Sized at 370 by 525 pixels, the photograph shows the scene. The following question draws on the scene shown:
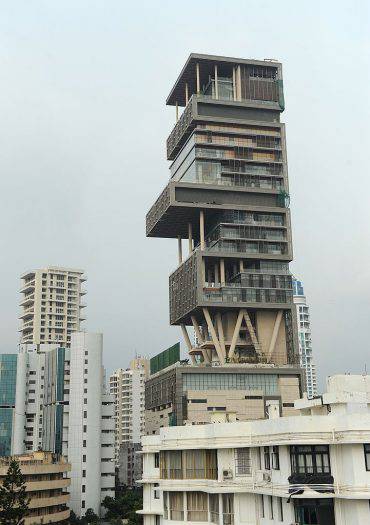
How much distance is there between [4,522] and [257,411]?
61.5m

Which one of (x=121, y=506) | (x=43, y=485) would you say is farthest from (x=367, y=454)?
(x=121, y=506)

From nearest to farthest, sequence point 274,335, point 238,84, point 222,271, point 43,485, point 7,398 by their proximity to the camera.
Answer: point 43,485, point 274,335, point 222,271, point 238,84, point 7,398

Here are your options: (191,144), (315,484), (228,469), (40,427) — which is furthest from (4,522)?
(191,144)

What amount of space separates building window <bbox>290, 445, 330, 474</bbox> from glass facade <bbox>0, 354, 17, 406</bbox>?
434ft

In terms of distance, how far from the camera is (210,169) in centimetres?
14550

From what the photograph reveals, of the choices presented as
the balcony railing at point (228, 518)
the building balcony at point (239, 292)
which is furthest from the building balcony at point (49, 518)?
the balcony railing at point (228, 518)

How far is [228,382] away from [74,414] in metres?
35.9

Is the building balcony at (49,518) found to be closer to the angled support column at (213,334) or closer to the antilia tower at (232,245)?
the antilia tower at (232,245)

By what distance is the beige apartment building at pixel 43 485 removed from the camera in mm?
99875

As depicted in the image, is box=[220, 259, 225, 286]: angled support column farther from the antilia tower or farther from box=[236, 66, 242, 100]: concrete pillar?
box=[236, 66, 242, 100]: concrete pillar

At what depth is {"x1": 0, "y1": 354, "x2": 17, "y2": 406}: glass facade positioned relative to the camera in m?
159

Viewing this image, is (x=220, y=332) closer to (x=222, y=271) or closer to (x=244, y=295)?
(x=244, y=295)

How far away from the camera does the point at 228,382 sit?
130 meters

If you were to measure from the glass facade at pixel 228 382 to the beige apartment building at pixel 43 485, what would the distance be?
3177cm
